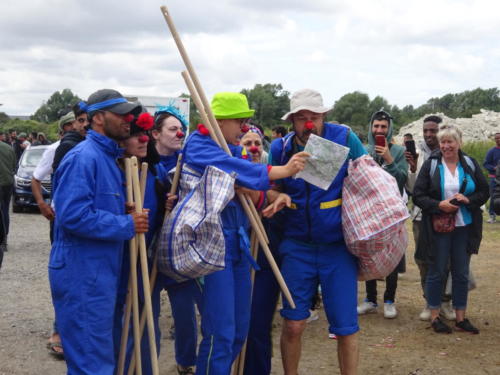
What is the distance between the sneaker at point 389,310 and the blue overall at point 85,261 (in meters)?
4.38

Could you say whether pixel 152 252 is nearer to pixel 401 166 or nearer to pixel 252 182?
pixel 252 182

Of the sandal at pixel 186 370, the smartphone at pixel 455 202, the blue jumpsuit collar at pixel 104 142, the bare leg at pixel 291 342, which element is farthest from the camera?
the smartphone at pixel 455 202

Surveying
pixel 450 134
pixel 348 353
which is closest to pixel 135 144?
pixel 348 353

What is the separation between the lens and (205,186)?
13.2 feet

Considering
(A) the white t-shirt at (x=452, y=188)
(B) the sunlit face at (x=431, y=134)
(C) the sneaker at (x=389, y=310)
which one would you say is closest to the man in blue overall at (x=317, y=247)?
(A) the white t-shirt at (x=452, y=188)

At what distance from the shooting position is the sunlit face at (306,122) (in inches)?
176

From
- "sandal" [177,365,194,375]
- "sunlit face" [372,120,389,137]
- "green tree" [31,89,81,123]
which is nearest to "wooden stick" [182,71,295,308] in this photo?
"sandal" [177,365,194,375]

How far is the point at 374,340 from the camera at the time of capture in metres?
6.57

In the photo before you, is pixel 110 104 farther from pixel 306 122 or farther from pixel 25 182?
pixel 25 182

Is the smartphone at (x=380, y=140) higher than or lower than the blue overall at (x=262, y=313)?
higher

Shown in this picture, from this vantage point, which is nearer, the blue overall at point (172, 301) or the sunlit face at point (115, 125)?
the sunlit face at point (115, 125)

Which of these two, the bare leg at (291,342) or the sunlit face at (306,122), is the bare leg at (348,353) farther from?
the sunlit face at (306,122)

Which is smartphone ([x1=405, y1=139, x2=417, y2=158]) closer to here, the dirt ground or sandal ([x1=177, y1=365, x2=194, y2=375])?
the dirt ground

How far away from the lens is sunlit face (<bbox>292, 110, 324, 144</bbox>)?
176 inches
